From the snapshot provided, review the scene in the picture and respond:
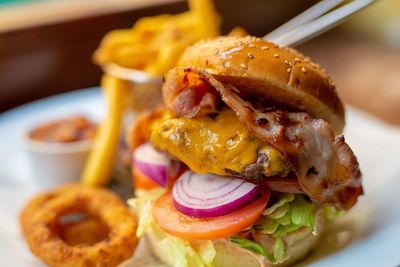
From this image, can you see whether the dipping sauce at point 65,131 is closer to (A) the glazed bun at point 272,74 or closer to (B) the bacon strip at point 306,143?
(A) the glazed bun at point 272,74

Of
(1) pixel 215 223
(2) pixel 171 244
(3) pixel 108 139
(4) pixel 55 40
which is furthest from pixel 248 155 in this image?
(4) pixel 55 40

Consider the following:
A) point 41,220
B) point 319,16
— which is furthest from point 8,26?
point 319,16

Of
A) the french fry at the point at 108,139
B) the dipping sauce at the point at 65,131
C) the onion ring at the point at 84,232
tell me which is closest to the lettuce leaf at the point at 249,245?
the onion ring at the point at 84,232

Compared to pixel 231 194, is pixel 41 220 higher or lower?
lower

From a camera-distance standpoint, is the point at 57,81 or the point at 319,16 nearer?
the point at 319,16

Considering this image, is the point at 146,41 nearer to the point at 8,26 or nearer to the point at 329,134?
the point at 329,134

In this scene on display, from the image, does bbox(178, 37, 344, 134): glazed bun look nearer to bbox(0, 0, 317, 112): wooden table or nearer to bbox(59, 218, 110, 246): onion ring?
bbox(59, 218, 110, 246): onion ring
